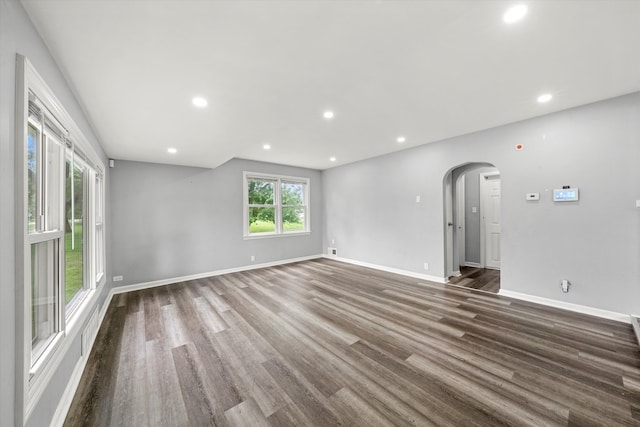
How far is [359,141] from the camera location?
166 inches

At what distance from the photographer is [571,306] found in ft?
9.87

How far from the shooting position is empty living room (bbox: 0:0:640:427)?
1.42m

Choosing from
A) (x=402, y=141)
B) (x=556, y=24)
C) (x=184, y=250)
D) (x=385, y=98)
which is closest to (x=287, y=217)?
(x=184, y=250)

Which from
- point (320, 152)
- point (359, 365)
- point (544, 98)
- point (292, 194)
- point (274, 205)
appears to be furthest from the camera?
point (292, 194)

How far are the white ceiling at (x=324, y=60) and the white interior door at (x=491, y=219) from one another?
99.0 inches

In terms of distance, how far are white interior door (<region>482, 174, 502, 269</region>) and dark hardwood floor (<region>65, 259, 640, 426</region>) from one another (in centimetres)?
239

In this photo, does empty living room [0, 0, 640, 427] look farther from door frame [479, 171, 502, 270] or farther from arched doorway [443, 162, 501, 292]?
door frame [479, 171, 502, 270]

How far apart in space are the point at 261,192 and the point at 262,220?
71cm

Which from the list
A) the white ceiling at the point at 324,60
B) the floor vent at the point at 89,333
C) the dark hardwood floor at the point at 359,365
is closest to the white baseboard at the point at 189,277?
the dark hardwood floor at the point at 359,365

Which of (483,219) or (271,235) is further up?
(483,219)

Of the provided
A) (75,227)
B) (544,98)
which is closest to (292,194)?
(75,227)

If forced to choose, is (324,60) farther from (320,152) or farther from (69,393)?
(69,393)

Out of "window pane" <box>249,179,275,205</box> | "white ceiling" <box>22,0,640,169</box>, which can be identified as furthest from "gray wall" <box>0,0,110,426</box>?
"window pane" <box>249,179,275,205</box>

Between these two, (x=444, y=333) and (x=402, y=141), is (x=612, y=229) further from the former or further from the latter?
(x=402, y=141)
